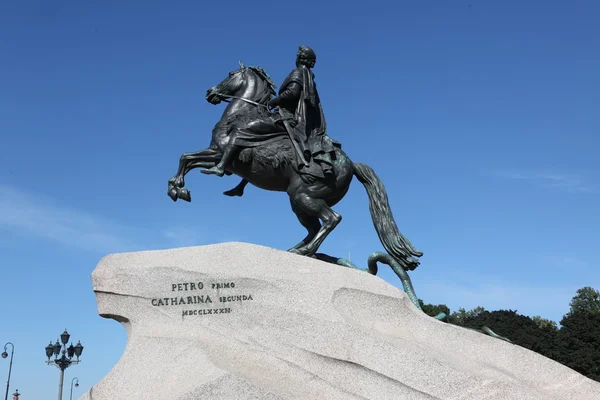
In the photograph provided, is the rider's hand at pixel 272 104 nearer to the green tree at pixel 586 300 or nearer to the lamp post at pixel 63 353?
the lamp post at pixel 63 353

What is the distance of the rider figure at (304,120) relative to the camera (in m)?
9.43

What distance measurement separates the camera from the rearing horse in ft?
31.0

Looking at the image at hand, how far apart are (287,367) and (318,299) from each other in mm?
900

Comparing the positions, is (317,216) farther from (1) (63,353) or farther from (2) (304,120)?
(1) (63,353)

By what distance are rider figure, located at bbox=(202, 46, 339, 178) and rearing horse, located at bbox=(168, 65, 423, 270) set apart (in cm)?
14

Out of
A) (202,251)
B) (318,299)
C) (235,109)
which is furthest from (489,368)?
(235,109)

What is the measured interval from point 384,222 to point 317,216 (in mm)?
1063

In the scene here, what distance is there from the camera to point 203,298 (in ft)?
26.0

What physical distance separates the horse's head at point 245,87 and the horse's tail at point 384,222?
6.11 feet

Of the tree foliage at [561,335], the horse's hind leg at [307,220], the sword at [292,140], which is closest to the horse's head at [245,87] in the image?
the sword at [292,140]

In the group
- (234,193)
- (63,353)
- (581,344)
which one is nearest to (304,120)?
(234,193)

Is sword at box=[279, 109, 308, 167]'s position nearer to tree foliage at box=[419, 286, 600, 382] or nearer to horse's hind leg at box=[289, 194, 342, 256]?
horse's hind leg at box=[289, 194, 342, 256]

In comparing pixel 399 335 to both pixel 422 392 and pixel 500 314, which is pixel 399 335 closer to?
pixel 422 392

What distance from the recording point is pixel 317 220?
999 cm
